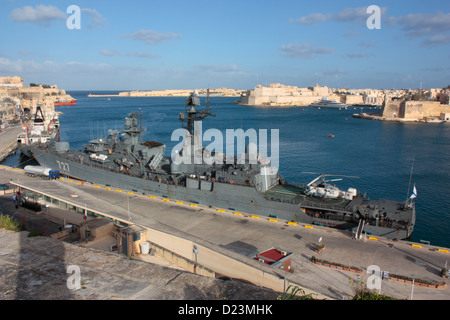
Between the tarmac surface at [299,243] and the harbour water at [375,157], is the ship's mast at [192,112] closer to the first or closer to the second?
the harbour water at [375,157]

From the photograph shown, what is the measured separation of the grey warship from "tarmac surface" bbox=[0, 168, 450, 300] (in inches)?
55.1

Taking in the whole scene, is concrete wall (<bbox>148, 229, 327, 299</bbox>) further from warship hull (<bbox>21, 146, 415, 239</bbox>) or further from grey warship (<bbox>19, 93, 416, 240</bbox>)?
warship hull (<bbox>21, 146, 415, 239</bbox>)

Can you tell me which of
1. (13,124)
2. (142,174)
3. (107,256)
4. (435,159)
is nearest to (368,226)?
(107,256)

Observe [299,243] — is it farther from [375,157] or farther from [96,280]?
[375,157]

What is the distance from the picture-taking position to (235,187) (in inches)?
936

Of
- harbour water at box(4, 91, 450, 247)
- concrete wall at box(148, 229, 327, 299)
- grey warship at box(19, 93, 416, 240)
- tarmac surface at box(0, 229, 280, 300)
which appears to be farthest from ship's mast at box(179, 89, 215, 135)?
tarmac surface at box(0, 229, 280, 300)

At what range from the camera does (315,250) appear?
683 inches

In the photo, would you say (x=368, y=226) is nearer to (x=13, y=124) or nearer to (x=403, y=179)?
(x=403, y=179)

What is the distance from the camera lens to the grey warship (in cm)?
2091

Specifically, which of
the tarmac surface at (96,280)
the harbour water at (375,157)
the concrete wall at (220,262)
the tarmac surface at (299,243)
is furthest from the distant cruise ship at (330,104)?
the tarmac surface at (96,280)

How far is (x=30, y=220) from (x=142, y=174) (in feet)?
40.4

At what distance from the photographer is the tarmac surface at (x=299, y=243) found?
45.2ft

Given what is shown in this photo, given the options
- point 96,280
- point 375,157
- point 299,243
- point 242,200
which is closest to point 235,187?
point 242,200

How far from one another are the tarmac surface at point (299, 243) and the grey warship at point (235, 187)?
1400 mm
